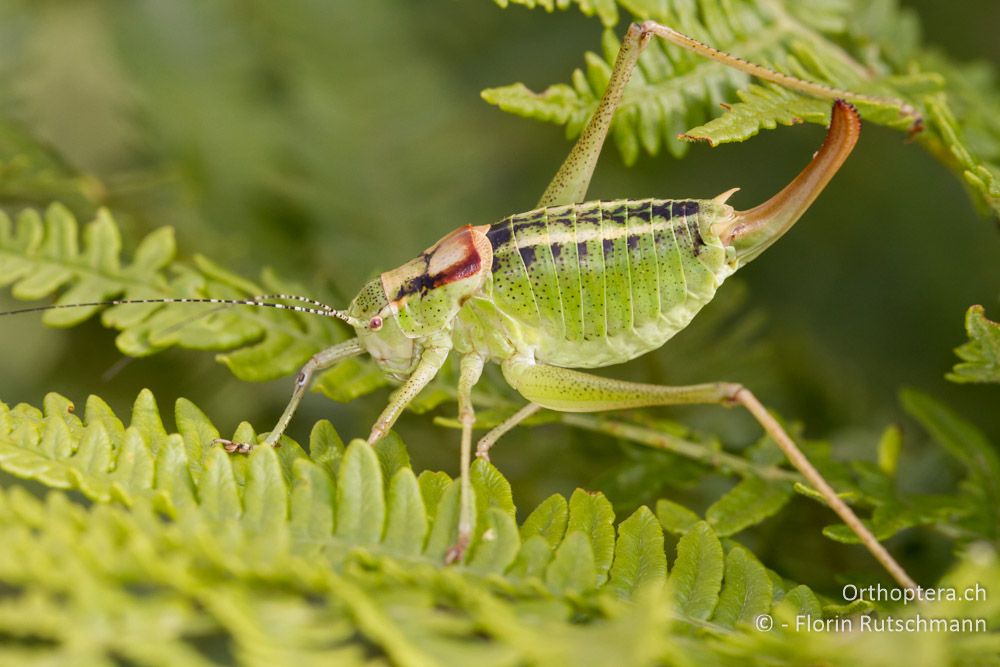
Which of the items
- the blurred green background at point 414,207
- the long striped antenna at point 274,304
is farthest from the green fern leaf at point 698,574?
the long striped antenna at point 274,304

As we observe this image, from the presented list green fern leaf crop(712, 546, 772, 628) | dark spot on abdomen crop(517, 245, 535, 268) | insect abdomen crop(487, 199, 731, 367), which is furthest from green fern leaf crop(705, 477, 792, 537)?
dark spot on abdomen crop(517, 245, 535, 268)

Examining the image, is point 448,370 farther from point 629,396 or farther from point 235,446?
point 235,446

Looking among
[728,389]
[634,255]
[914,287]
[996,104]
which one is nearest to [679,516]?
[728,389]

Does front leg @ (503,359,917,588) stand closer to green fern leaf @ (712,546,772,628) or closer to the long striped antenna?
green fern leaf @ (712,546,772,628)

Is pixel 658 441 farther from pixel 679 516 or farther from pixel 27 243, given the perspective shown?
pixel 27 243

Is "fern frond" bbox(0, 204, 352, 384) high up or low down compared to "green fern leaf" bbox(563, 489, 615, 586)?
up

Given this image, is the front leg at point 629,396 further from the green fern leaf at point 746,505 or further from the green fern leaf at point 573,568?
the green fern leaf at point 573,568
